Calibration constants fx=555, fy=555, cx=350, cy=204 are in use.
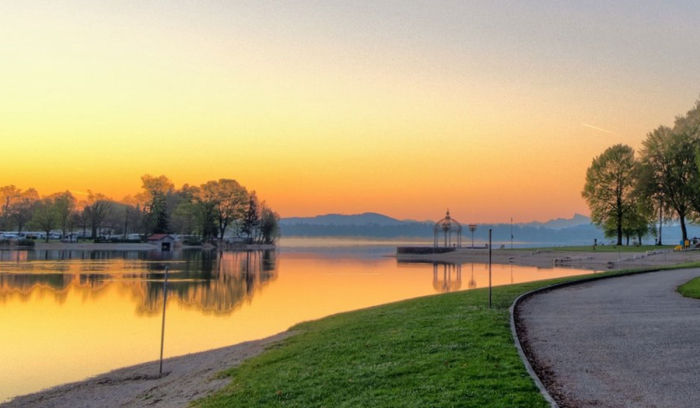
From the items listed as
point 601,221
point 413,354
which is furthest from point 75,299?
point 601,221

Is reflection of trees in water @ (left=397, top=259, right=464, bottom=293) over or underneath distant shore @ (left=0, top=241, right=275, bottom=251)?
underneath

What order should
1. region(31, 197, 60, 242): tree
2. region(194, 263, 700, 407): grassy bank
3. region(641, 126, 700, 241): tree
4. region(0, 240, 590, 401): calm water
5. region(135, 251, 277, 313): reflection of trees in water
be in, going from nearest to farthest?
region(194, 263, 700, 407): grassy bank
region(0, 240, 590, 401): calm water
region(135, 251, 277, 313): reflection of trees in water
region(641, 126, 700, 241): tree
region(31, 197, 60, 242): tree

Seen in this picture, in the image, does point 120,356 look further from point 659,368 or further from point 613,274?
point 613,274

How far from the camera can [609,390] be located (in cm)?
873

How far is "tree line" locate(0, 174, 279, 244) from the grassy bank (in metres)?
108

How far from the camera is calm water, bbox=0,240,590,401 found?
66.7 feet

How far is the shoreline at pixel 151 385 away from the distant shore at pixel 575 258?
39.9 metres

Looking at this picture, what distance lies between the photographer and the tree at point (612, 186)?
73.8 meters

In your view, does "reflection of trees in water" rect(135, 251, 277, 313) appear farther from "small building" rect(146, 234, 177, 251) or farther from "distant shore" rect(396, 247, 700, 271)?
"small building" rect(146, 234, 177, 251)

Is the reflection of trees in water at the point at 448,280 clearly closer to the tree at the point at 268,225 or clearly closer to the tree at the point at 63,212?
the tree at the point at 268,225

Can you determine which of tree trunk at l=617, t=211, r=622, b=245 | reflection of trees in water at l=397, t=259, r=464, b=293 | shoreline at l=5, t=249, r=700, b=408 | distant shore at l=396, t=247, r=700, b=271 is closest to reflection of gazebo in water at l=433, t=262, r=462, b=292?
reflection of trees in water at l=397, t=259, r=464, b=293

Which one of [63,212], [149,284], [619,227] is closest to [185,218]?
[63,212]

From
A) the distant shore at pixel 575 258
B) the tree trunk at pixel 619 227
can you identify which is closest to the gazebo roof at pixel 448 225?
the distant shore at pixel 575 258

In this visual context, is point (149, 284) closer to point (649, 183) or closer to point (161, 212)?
point (649, 183)
